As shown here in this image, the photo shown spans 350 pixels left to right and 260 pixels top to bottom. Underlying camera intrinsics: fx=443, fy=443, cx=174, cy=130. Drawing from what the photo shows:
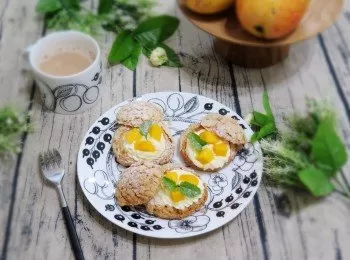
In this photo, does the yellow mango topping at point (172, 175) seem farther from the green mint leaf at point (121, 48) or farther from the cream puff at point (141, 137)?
the green mint leaf at point (121, 48)

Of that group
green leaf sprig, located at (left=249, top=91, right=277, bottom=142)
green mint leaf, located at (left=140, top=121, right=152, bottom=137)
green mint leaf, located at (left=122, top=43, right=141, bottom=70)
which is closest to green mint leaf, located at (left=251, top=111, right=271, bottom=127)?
green leaf sprig, located at (left=249, top=91, right=277, bottom=142)

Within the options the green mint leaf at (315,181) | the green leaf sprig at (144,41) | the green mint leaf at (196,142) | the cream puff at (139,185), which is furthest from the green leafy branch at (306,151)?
the green leaf sprig at (144,41)

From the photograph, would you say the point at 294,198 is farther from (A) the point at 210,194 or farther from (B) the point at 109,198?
(B) the point at 109,198

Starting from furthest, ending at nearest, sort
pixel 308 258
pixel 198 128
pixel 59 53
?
pixel 59 53 < pixel 198 128 < pixel 308 258

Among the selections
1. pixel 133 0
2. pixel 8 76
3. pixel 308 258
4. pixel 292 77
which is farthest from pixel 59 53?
pixel 308 258

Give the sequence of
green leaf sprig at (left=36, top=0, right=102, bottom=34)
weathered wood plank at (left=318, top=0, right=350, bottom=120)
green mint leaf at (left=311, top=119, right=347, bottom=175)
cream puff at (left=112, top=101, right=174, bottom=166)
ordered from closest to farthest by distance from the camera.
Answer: green mint leaf at (left=311, top=119, right=347, bottom=175) → cream puff at (left=112, top=101, right=174, bottom=166) → weathered wood plank at (left=318, top=0, right=350, bottom=120) → green leaf sprig at (left=36, top=0, right=102, bottom=34)

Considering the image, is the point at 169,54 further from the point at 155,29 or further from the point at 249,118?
the point at 249,118

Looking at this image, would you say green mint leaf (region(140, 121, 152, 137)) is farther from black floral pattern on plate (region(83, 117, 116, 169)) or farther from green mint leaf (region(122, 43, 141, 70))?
green mint leaf (region(122, 43, 141, 70))
